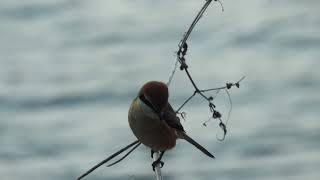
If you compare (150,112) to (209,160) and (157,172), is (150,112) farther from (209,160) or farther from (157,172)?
(209,160)

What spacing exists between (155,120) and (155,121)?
1 centimetres

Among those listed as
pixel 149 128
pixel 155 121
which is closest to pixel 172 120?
pixel 149 128

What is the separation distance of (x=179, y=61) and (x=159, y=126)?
167 cm

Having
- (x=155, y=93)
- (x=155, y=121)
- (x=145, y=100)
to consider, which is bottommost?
(x=155, y=93)

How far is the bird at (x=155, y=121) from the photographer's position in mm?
4473

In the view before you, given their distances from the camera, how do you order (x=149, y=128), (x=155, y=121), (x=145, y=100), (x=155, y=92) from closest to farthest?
(x=155, y=92) < (x=145, y=100) < (x=149, y=128) < (x=155, y=121)

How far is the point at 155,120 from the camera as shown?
5.12 m

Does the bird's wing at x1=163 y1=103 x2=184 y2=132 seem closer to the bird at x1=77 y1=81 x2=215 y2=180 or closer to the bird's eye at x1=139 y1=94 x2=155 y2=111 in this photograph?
the bird at x1=77 y1=81 x2=215 y2=180

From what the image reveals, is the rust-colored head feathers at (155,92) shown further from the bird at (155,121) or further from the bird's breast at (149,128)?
the bird's breast at (149,128)


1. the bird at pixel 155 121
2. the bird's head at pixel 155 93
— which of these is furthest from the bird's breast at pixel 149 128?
the bird's head at pixel 155 93

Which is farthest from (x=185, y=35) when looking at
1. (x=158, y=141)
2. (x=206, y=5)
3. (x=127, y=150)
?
(x=158, y=141)

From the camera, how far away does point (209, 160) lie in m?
10.4

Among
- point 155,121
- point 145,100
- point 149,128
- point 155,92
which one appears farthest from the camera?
point 155,121

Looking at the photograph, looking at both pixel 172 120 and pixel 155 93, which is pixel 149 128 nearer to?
pixel 172 120
